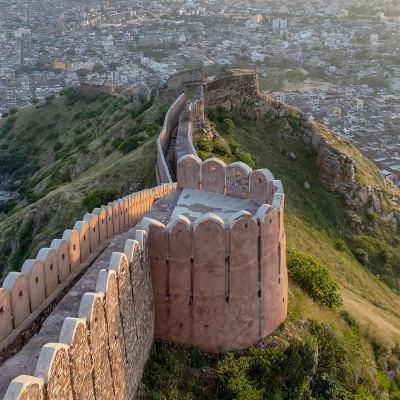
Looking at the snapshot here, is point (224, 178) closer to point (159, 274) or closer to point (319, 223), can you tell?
point (159, 274)

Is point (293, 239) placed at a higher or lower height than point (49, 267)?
lower

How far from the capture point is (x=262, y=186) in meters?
10.2

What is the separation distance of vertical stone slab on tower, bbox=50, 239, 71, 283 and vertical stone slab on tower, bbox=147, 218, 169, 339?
1.29 meters

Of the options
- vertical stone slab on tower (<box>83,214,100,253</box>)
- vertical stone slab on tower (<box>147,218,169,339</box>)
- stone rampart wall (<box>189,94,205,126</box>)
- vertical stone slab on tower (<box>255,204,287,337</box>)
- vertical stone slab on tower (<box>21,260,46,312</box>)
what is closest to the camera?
vertical stone slab on tower (<box>21,260,46,312</box>)

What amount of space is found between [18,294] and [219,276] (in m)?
3.15

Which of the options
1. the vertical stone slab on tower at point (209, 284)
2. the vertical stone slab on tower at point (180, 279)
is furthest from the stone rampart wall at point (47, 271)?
the vertical stone slab on tower at point (209, 284)

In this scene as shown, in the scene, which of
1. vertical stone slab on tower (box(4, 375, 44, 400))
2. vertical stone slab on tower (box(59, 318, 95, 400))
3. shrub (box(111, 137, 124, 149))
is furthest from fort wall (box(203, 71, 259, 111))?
vertical stone slab on tower (box(4, 375, 44, 400))

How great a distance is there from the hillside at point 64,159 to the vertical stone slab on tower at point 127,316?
47.2 ft

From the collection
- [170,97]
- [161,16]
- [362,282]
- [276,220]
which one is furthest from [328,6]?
[276,220]

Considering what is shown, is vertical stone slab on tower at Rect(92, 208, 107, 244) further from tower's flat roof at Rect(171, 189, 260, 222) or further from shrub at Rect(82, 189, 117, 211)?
shrub at Rect(82, 189, 117, 211)

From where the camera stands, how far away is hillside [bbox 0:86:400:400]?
29.6 ft

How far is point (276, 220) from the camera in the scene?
8914 mm

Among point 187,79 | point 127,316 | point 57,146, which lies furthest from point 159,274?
point 57,146

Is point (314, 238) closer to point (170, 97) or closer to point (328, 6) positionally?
point (170, 97)
